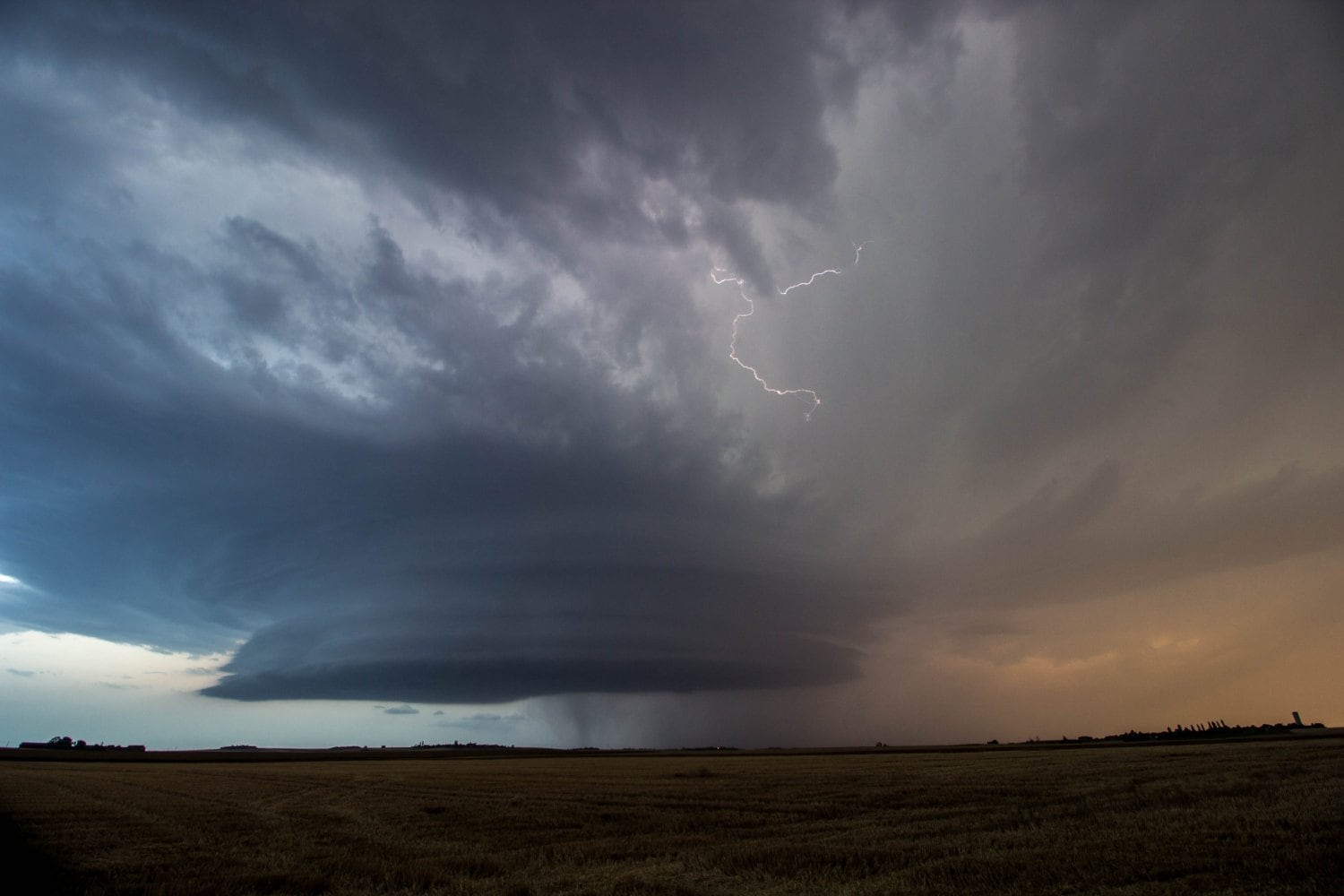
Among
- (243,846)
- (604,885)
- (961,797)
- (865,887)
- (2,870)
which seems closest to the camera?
(865,887)

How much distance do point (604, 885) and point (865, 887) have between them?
19.7 feet

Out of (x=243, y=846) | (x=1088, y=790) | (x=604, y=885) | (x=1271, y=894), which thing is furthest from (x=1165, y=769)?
(x=243, y=846)

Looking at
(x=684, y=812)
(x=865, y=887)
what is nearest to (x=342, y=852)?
(x=684, y=812)

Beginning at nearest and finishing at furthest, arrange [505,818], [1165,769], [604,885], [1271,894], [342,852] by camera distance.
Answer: [1271,894] → [604,885] → [342,852] → [505,818] → [1165,769]

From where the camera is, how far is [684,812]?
2909cm

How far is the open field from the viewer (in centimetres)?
1581

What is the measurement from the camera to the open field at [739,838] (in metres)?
15.8

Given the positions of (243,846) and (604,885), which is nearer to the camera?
(604,885)

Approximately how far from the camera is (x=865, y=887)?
1488cm

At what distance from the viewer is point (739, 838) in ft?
74.4

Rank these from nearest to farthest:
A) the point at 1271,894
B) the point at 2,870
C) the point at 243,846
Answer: the point at 1271,894 < the point at 2,870 < the point at 243,846

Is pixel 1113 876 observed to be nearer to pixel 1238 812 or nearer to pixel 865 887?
pixel 865 887

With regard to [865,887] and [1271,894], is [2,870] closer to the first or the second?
Result: [865,887]

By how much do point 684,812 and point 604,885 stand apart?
1425cm
